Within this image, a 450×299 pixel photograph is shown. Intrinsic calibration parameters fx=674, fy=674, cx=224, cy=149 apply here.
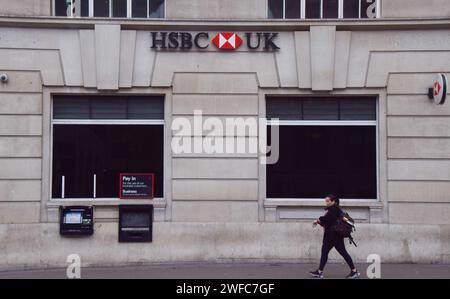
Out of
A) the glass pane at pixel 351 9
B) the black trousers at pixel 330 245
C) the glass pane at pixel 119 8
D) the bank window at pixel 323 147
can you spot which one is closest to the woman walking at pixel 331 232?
the black trousers at pixel 330 245

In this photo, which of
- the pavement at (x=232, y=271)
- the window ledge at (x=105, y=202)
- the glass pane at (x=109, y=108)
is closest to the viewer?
the pavement at (x=232, y=271)

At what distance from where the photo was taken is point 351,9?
49.4 ft

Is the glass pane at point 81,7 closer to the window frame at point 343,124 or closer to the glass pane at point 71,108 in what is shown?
the glass pane at point 71,108

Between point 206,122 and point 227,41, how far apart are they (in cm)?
182

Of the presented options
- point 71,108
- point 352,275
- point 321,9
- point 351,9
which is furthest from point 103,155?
point 351,9

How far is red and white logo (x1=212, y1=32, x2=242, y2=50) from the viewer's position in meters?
14.6

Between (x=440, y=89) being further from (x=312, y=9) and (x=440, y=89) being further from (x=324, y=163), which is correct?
(x=312, y=9)

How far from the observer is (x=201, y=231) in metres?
14.5

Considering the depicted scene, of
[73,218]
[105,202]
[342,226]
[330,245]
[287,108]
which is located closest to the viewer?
[342,226]

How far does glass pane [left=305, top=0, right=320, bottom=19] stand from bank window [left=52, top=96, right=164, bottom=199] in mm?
3792

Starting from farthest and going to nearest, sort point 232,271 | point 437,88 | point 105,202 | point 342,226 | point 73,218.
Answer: point 105,202, point 73,218, point 437,88, point 232,271, point 342,226

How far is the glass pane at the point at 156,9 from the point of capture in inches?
587

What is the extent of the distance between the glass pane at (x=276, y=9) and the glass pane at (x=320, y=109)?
2.00 meters
